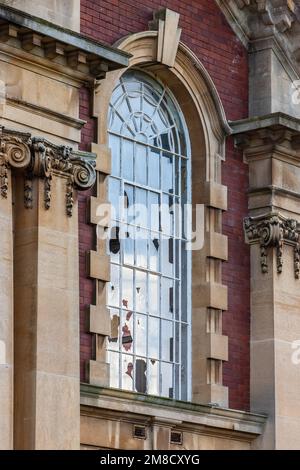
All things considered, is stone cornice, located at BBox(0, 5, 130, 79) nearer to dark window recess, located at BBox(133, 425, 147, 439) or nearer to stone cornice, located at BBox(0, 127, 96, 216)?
stone cornice, located at BBox(0, 127, 96, 216)

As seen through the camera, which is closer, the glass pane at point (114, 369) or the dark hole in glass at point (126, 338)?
the glass pane at point (114, 369)

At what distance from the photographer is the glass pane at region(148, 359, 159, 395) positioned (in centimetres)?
2764

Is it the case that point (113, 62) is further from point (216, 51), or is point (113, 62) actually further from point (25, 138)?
point (216, 51)

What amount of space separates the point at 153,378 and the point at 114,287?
1424mm

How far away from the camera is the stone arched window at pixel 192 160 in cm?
2730

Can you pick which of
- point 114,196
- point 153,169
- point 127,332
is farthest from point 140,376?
point 153,169

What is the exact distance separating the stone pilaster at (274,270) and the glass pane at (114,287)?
2.56 metres

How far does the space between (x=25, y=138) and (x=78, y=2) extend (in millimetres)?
2405

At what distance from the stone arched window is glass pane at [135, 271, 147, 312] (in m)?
0.09

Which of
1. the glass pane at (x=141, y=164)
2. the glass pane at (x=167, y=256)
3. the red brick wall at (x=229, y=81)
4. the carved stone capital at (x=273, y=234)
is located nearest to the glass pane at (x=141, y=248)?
the glass pane at (x=167, y=256)

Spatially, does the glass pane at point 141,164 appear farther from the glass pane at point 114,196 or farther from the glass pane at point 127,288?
the glass pane at point 127,288

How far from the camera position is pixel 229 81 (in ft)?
97.3

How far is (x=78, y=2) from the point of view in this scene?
26562mm
